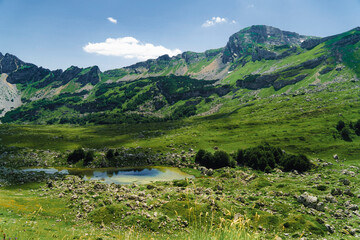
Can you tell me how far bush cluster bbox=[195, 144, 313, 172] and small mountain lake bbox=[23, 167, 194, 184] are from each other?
1122cm

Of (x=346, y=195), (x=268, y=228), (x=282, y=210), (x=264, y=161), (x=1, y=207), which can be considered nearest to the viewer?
(x=268, y=228)

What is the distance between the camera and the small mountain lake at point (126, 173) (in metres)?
63.1

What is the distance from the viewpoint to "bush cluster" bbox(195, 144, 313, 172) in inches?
2296

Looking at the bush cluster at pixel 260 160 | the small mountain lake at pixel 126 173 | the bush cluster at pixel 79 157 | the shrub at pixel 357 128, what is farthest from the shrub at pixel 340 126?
the bush cluster at pixel 79 157

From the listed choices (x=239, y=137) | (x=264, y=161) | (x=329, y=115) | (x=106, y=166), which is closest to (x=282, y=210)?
(x=264, y=161)

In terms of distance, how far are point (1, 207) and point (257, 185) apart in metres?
45.3

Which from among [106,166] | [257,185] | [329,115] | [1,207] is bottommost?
[106,166]

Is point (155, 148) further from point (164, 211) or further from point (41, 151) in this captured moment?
point (164, 211)

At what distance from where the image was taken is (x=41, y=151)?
285 feet

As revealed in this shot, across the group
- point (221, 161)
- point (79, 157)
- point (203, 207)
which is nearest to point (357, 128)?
point (221, 161)

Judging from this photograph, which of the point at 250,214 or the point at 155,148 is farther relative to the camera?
the point at 155,148

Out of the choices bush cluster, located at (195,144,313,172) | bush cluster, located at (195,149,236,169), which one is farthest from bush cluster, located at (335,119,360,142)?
bush cluster, located at (195,149,236,169)

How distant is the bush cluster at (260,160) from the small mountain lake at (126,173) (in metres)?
11.2

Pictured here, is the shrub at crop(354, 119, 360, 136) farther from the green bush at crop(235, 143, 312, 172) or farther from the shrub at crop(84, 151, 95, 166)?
the shrub at crop(84, 151, 95, 166)
